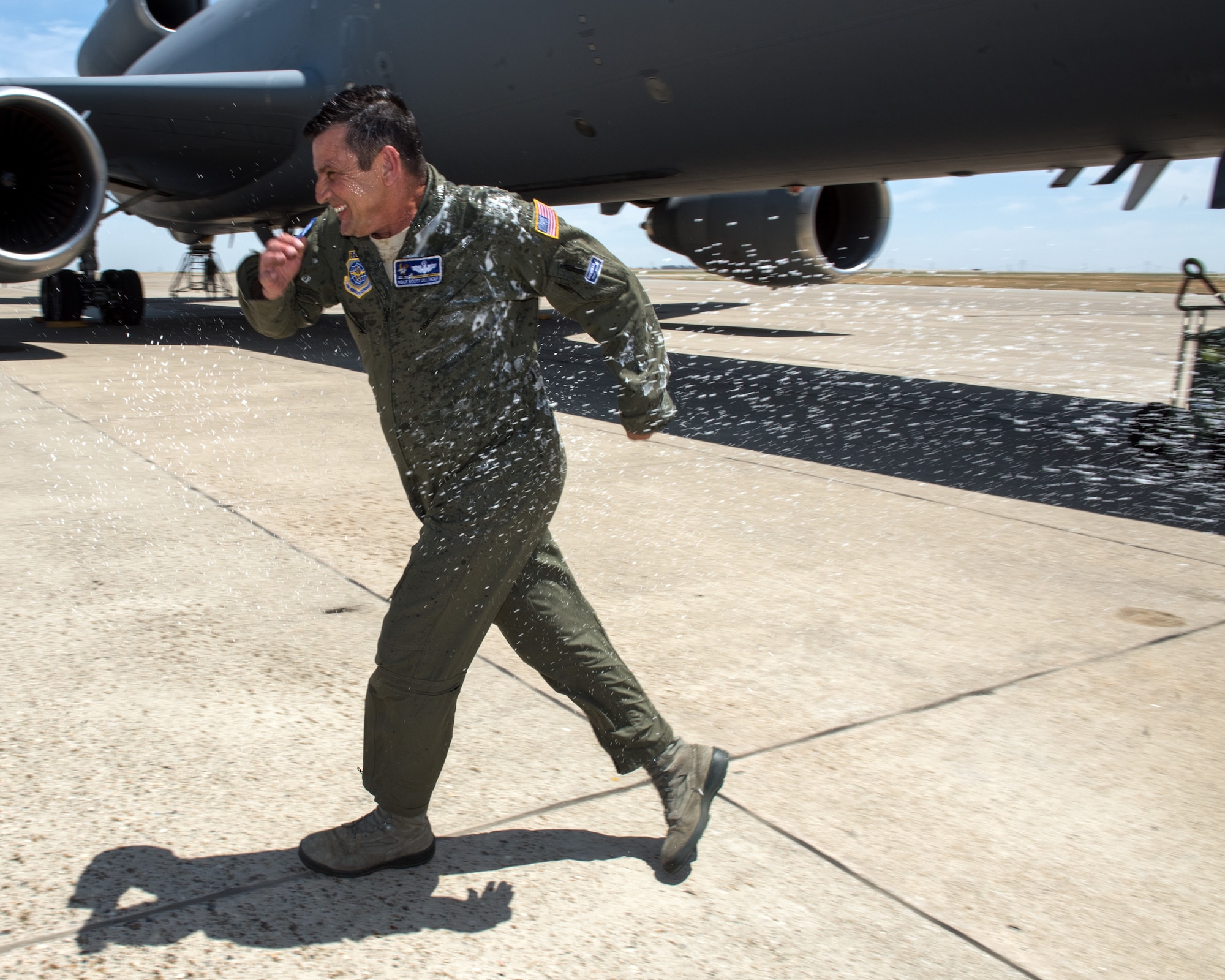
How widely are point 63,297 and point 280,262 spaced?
1312cm

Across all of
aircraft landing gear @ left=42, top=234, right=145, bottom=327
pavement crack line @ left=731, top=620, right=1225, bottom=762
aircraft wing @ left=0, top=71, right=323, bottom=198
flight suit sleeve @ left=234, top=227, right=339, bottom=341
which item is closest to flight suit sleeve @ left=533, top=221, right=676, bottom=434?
flight suit sleeve @ left=234, top=227, right=339, bottom=341

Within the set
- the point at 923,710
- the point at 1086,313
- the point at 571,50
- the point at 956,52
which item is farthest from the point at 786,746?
the point at 1086,313

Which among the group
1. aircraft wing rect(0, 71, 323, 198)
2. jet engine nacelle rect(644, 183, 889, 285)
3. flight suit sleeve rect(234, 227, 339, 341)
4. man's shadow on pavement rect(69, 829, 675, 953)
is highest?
aircraft wing rect(0, 71, 323, 198)

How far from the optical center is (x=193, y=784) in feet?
7.37

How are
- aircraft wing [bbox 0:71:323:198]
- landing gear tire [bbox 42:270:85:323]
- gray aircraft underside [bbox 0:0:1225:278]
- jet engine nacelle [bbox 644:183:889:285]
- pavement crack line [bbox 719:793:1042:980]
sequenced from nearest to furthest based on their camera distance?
pavement crack line [bbox 719:793:1042:980], gray aircraft underside [bbox 0:0:1225:278], aircraft wing [bbox 0:71:323:198], jet engine nacelle [bbox 644:183:889:285], landing gear tire [bbox 42:270:85:323]

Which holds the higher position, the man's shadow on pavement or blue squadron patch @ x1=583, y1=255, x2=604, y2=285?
blue squadron patch @ x1=583, y1=255, x2=604, y2=285

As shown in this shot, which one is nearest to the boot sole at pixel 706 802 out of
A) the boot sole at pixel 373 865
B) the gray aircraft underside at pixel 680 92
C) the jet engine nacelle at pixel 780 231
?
the boot sole at pixel 373 865

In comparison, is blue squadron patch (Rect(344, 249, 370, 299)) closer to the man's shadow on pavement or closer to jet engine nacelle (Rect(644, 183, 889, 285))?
the man's shadow on pavement

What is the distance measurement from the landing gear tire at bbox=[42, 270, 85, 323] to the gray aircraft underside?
1.59 metres

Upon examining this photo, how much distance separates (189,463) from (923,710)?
399cm

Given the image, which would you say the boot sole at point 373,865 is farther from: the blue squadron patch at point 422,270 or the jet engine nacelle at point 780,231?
the jet engine nacelle at point 780,231

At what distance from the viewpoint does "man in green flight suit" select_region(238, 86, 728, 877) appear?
1879mm

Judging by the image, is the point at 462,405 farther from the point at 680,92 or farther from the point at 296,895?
the point at 680,92

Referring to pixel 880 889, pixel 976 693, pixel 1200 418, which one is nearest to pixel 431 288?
pixel 880 889
